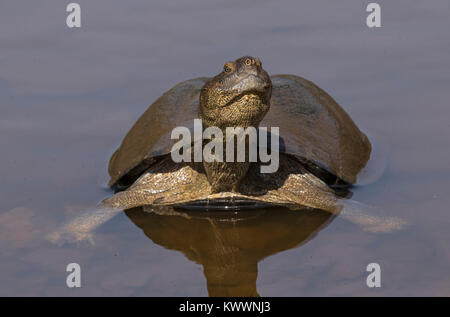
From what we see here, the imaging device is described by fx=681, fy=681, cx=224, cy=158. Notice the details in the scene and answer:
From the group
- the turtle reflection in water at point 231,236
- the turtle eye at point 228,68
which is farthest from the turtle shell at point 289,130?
the turtle eye at point 228,68

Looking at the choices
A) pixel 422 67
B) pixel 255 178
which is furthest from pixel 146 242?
pixel 422 67

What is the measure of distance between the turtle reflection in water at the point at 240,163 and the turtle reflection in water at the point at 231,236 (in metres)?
0.12

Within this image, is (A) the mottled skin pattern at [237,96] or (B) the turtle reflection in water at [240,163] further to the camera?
(B) the turtle reflection in water at [240,163]

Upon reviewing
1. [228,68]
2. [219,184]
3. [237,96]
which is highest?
[228,68]

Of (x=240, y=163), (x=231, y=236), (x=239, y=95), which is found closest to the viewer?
(x=239, y=95)

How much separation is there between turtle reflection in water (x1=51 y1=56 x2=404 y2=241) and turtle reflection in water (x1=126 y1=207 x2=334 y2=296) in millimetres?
117

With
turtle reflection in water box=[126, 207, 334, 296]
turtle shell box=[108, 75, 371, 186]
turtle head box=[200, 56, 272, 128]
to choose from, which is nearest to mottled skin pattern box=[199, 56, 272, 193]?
turtle head box=[200, 56, 272, 128]

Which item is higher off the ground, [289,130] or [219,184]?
[289,130]

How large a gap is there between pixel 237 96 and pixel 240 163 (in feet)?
1.99

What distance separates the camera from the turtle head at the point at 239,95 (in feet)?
13.1

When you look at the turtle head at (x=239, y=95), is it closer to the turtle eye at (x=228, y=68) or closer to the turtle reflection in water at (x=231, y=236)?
the turtle eye at (x=228, y=68)

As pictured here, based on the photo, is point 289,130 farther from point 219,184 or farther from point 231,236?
point 231,236

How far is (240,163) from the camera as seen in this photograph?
4.49m

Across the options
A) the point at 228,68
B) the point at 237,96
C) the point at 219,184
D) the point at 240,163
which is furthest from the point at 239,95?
the point at 219,184
